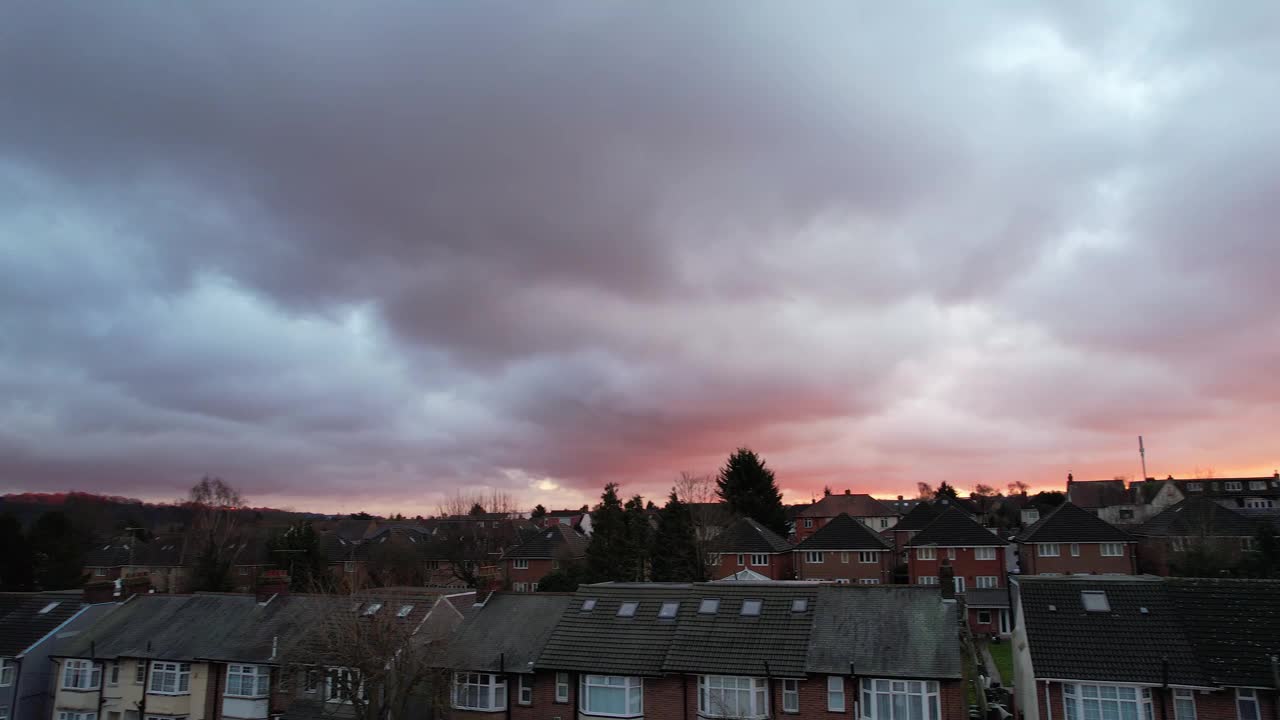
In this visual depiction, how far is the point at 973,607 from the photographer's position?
61.0 m

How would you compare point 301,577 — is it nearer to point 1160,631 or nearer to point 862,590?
point 862,590

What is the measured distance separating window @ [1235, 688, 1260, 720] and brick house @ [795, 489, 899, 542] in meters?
88.6

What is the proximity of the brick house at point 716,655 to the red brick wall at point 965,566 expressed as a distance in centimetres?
4099

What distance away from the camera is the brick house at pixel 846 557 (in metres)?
73.4

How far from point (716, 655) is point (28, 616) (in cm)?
3721

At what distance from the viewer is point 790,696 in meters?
28.3

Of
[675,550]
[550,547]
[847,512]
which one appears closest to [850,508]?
[847,512]

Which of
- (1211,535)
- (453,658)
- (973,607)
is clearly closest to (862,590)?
(453,658)

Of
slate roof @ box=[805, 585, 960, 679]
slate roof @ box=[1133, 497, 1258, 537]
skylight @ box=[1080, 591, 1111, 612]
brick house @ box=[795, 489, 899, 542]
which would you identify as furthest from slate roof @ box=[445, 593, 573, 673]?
brick house @ box=[795, 489, 899, 542]

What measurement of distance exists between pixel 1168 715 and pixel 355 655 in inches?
1095

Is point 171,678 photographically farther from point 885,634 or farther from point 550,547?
point 550,547

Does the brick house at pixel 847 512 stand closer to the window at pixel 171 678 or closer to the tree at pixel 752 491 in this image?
the tree at pixel 752 491

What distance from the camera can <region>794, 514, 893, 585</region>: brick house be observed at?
241 feet

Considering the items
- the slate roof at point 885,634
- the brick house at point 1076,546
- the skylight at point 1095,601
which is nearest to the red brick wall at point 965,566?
the brick house at point 1076,546
